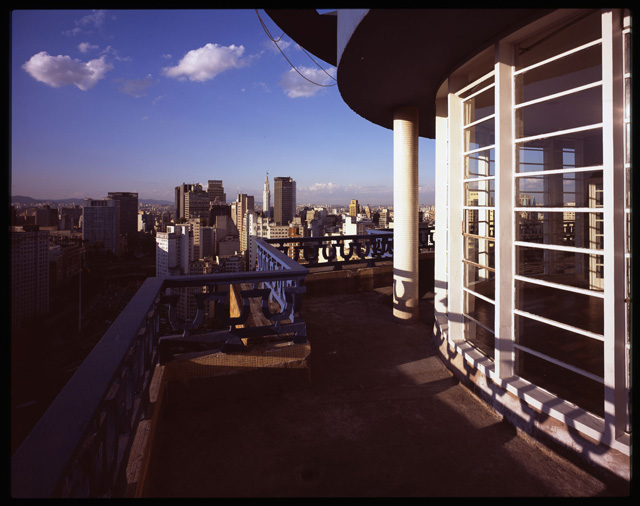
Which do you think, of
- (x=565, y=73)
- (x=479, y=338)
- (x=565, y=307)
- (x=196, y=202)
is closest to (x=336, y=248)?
(x=479, y=338)

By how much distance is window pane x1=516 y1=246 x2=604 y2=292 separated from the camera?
707cm

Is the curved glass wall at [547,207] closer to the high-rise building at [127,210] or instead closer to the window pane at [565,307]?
the window pane at [565,307]

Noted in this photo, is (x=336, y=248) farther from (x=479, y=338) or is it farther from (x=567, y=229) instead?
(x=567, y=229)

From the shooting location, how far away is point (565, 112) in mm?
7328

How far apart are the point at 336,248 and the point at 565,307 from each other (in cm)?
451

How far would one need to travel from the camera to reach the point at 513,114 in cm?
304

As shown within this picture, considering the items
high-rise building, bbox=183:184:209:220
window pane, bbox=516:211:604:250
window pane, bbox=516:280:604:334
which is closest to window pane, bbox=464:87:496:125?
window pane, bbox=516:211:604:250

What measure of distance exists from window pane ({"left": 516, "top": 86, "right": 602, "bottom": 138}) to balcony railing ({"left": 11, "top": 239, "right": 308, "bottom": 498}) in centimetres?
608

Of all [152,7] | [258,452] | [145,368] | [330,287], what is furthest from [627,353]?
[330,287]

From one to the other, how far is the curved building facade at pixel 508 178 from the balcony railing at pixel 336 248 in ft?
8.35

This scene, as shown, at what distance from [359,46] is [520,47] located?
1443 mm

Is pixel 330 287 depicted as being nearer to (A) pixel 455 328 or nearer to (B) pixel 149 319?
(A) pixel 455 328

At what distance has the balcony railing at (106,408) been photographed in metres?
1.03

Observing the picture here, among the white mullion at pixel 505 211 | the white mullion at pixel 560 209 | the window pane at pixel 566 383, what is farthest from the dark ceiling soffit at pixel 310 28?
the window pane at pixel 566 383
